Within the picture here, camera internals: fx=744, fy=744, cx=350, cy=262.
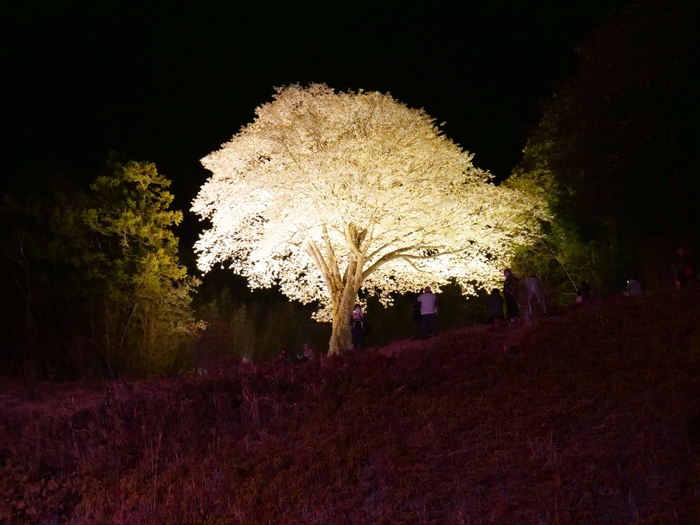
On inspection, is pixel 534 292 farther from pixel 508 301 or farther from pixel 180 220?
pixel 180 220

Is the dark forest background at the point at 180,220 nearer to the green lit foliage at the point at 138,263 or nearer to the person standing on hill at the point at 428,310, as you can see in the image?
the green lit foliage at the point at 138,263

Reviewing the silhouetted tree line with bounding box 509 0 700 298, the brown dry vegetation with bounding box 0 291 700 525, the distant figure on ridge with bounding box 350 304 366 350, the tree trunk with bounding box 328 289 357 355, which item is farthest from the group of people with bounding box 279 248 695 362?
the silhouetted tree line with bounding box 509 0 700 298

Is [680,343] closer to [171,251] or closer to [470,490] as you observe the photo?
[470,490]

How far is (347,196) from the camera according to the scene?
25.0 m

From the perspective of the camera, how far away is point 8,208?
33.2 m

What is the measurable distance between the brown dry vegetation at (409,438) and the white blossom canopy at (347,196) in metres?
10.2

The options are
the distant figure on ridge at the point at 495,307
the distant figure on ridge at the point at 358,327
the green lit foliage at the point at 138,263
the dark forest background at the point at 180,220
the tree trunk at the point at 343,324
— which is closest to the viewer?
the distant figure on ridge at the point at 495,307

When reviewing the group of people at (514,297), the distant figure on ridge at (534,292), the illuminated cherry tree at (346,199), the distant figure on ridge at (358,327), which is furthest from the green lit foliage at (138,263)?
the distant figure on ridge at (534,292)

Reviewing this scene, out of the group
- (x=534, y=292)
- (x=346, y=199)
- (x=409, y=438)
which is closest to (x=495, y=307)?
(x=534, y=292)

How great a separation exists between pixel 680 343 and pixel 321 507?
24.1ft

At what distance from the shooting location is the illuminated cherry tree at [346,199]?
81.8 ft

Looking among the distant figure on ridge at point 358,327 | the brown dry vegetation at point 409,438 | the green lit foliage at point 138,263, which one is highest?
the green lit foliage at point 138,263

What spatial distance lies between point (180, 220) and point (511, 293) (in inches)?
741

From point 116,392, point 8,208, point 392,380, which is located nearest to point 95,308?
point 8,208
